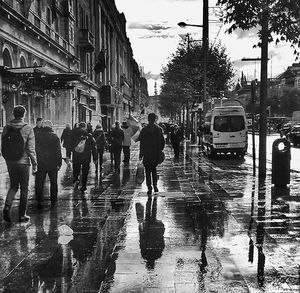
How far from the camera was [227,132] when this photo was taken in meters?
24.4

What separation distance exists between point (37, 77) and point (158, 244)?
14378mm

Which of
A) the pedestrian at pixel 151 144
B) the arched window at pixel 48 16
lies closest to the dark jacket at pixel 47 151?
the pedestrian at pixel 151 144

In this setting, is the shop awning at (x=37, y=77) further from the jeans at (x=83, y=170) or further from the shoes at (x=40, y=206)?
the shoes at (x=40, y=206)

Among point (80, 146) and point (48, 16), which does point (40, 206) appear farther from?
point (48, 16)

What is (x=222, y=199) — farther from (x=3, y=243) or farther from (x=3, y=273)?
(x=3, y=273)

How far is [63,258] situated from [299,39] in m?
6.60

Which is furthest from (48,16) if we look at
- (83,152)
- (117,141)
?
(83,152)

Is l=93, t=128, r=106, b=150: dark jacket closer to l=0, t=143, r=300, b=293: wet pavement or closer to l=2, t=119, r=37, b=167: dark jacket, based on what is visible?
l=0, t=143, r=300, b=293: wet pavement

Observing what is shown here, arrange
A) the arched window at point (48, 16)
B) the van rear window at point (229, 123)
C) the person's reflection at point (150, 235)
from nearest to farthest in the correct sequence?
the person's reflection at point (150, 235) → the van rear window at point (229, 123) → the arched window at point (48, 16)

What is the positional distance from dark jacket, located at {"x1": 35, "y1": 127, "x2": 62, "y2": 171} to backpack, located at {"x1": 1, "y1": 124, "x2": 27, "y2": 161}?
5.43 ft

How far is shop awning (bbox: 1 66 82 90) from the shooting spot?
59.2 feet

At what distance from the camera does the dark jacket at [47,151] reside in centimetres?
946

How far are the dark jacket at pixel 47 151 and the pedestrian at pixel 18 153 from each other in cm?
148

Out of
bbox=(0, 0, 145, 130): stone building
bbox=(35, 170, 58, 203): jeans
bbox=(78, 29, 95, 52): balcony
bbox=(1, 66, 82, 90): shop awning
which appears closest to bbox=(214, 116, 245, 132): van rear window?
bbox=(0, 0, 145, 130): stone building
